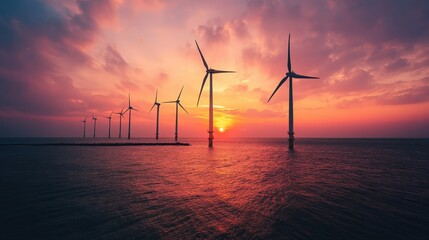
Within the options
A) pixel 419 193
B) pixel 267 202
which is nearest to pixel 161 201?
pixel 267 202

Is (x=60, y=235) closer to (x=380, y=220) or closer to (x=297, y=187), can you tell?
(x=380, y=220)

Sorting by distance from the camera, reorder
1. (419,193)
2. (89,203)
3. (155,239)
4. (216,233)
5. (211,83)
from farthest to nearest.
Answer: (211,83)
(419,193)
(89,203)
(216,233)
(155,239)

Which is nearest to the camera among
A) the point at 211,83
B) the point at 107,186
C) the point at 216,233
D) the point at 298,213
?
the point at 216,233

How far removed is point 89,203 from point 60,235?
19.2ft

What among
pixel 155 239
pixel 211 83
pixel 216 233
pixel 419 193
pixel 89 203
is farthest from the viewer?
pixel 211 83

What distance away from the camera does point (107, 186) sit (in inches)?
880

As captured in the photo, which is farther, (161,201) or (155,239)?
(161,201)

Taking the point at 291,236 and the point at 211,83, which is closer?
the point at 291,236

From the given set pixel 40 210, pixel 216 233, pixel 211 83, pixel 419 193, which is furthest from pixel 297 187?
pixel 211 83

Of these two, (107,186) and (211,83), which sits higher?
(211,83)

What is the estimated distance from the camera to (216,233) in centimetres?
1102

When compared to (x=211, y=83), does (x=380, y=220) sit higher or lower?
lower

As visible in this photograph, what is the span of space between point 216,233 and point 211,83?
9881 cm

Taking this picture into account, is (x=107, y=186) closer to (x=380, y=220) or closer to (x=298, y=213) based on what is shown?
(x=298, y=213)
